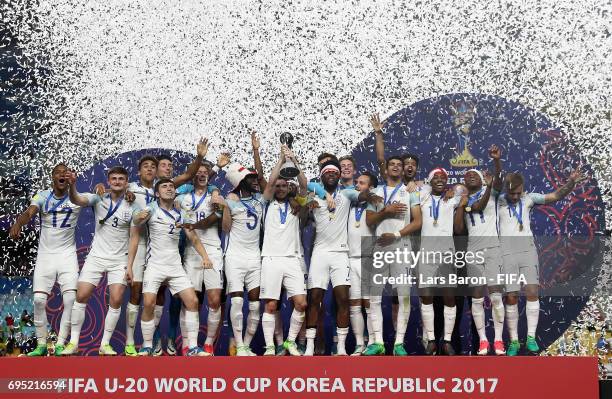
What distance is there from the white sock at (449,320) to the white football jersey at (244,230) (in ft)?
5.38

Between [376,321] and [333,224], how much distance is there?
0.88m

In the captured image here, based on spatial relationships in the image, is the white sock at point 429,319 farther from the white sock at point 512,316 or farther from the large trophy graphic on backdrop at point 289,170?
the large trophy graphic on backdrop at point 289,170

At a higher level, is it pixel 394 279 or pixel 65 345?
pixel 394 279

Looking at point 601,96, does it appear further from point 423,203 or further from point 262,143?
point 262,143

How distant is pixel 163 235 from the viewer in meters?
7.22

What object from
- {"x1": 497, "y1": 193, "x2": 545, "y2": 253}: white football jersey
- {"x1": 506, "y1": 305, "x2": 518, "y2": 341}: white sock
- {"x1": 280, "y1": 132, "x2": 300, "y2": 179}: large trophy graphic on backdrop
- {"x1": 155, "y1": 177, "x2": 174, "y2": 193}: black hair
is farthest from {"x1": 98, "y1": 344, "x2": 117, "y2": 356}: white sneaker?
{"x1": 497, "y1": 193, "x2": 545, "y2": 253}: white football jersey

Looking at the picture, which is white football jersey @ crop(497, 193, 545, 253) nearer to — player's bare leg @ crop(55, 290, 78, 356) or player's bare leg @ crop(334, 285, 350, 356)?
player's bare leg @ crop(334, 285, 350, 356)

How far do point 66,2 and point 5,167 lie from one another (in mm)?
1814

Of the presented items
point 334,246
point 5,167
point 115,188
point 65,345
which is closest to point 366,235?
point 334,246

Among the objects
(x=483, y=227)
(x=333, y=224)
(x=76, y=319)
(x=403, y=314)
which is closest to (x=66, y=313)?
(x=76, y=319)

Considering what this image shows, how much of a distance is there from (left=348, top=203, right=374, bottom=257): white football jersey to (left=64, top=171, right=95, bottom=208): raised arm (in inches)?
87.5

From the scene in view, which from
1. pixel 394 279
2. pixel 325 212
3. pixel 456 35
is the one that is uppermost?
pixel 456 35

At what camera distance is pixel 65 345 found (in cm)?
725

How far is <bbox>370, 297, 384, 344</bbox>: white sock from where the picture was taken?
24.0 ft
